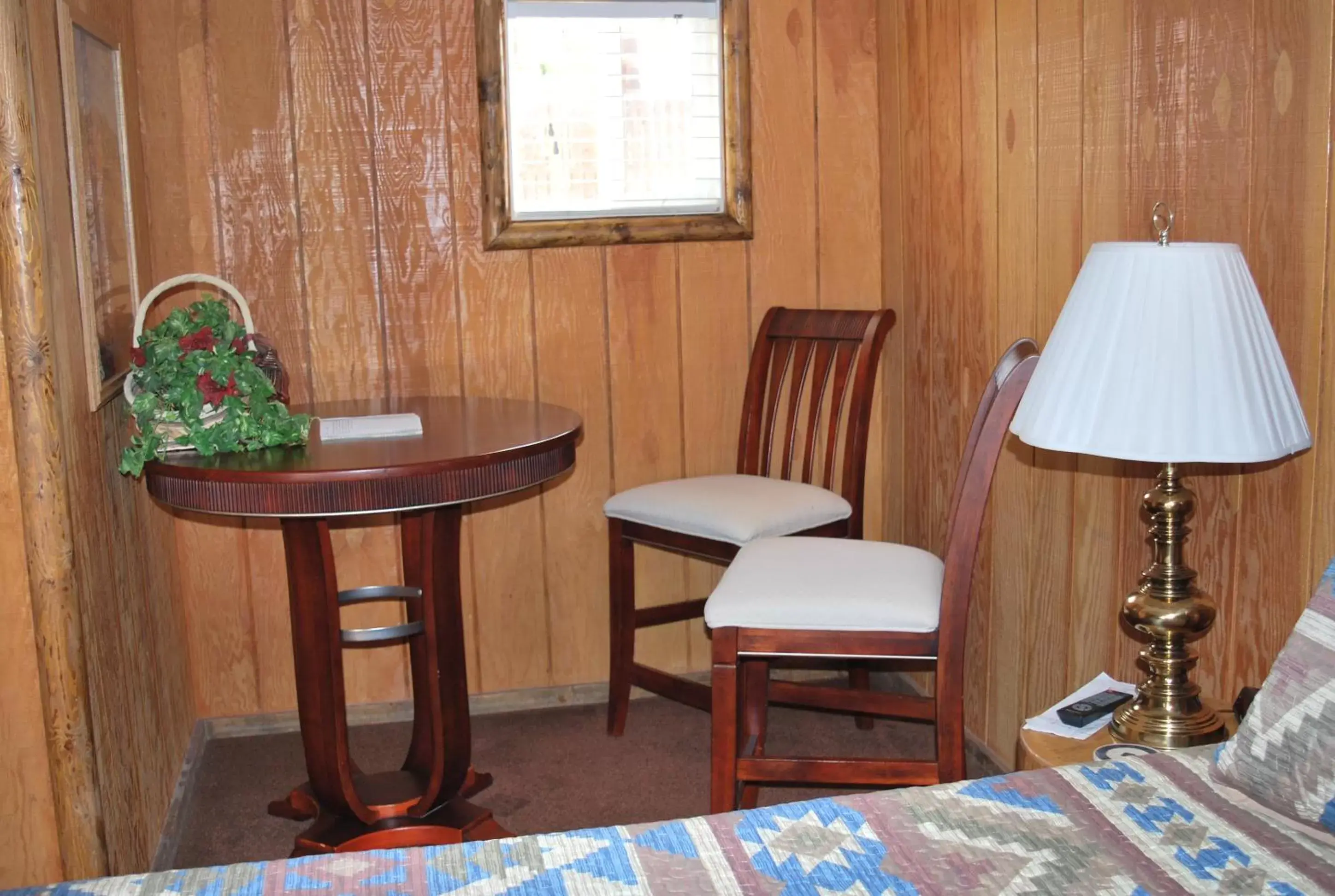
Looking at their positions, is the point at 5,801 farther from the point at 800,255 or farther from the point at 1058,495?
the point at 800,255

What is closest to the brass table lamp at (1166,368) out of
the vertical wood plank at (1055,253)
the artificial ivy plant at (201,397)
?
the vertical wood plank at (1055,253)

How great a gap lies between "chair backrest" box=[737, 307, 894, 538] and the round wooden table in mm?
623

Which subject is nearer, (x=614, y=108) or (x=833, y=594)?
(x=833, y=594)

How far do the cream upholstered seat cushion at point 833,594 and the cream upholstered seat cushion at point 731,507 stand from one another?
33 cm

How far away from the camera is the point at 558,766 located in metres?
2.89

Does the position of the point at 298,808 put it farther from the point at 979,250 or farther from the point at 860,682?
the point at 979,250

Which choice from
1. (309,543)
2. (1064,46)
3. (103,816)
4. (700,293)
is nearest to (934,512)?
(700,293)

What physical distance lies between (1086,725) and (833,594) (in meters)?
0.52

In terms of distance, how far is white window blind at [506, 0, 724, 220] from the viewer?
300 centimetres

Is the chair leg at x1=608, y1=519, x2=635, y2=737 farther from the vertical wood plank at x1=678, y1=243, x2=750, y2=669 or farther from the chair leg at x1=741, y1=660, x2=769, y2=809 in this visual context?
the chair leg at x1=741, y1=660, x2=769, y2=809

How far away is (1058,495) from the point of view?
2.35m

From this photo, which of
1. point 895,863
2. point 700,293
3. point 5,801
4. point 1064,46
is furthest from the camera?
point 700,293

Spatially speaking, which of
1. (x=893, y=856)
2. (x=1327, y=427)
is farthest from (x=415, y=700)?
(x=1327, y=427)

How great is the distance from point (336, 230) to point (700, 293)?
0.86 metres
